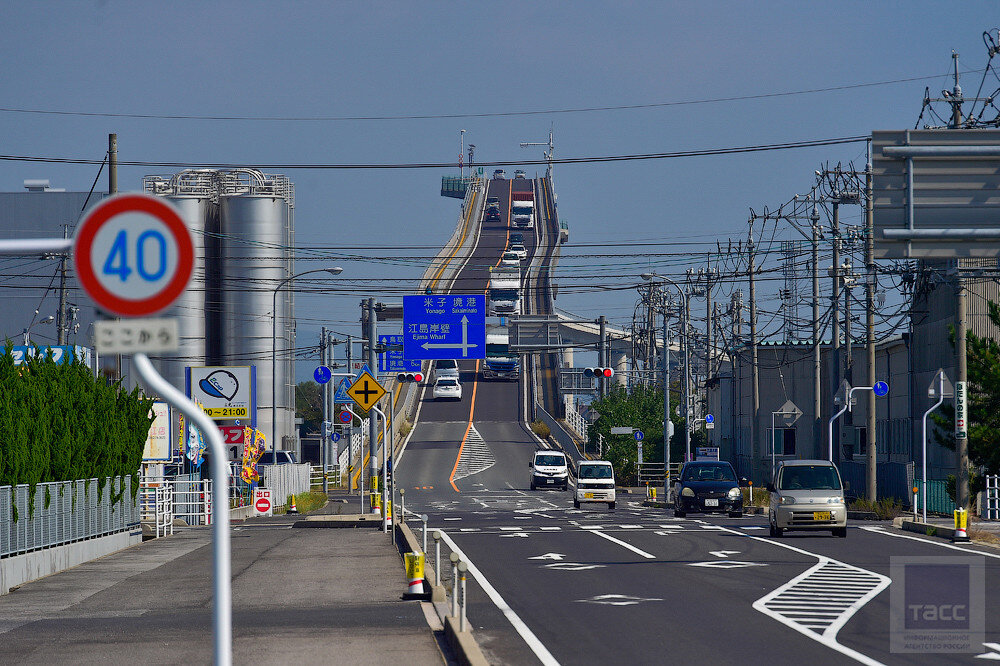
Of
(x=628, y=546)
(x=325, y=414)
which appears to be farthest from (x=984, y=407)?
(x=325, y=414)

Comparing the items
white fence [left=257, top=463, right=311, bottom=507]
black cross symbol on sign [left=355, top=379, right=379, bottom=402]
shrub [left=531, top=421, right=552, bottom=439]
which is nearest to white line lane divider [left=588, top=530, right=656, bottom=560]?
black cross symbol on sign [left=355, top=379, right=379, bottom=402]

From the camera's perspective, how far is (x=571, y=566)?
69.1 feet

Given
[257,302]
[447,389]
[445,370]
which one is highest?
[257,302]

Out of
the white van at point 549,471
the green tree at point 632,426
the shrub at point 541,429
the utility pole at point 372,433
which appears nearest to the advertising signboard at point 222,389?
the utility pole at point 372,433

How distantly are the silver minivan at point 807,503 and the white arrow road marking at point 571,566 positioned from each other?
24.3ft

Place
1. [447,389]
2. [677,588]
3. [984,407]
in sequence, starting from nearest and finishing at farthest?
[677,588] < [984,407] < [447,389]

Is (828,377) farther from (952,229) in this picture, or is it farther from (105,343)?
(105,343)

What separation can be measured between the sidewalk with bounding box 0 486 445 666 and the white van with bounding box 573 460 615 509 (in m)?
22.4

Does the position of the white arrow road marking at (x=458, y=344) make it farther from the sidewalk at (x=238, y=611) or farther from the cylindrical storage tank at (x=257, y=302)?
the cylindrical storage tank at (x=257, y=302)

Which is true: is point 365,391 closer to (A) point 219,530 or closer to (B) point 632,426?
(A) point 219,530

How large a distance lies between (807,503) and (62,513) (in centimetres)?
1545

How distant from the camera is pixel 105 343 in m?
5.23

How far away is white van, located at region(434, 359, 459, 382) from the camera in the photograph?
97.6 metres

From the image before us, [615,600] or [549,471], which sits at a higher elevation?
[615,600]
